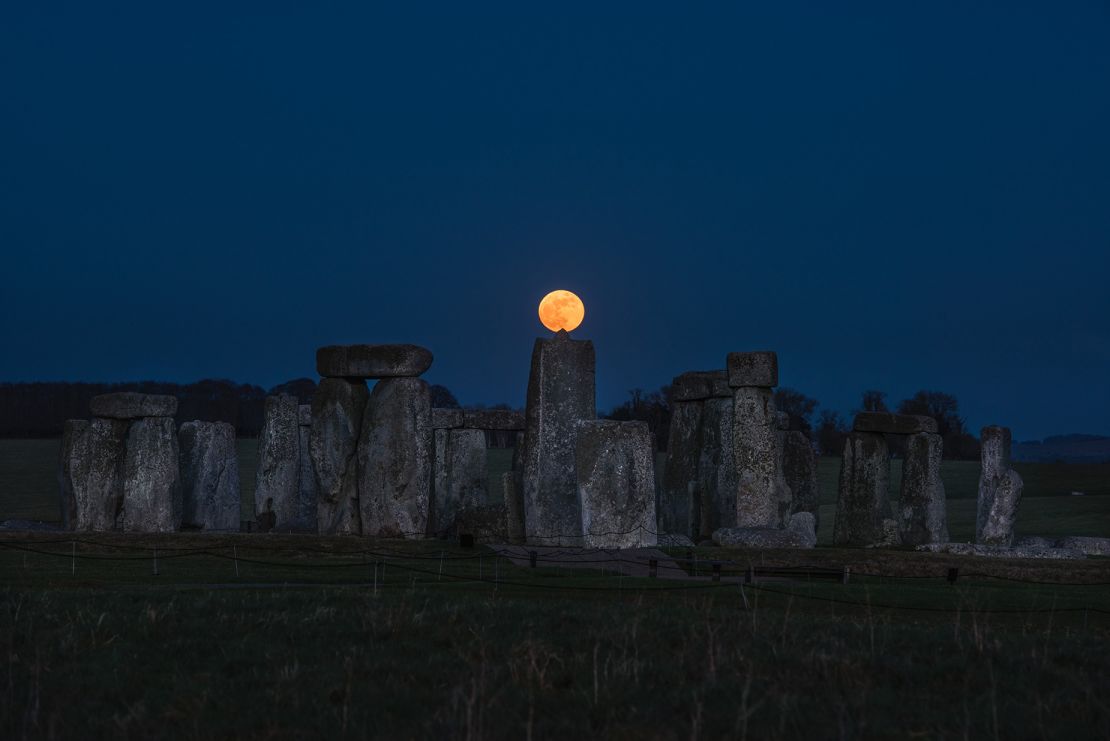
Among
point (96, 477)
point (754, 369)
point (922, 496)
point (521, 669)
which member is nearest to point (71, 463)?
point (96, 477)

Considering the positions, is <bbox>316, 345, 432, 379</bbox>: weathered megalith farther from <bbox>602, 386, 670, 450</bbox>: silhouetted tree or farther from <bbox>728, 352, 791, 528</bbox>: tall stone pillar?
<bbox>602, 386, 670, 450</bbox>: silhouetted tree

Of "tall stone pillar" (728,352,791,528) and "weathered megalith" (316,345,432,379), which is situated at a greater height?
"weathered megalith" (316,345,432,379)

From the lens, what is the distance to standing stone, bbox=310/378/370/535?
25703 millimetres

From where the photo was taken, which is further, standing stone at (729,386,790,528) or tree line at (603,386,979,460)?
tree line at (603,386,979,460)

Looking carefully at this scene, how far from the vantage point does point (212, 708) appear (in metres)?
7.72

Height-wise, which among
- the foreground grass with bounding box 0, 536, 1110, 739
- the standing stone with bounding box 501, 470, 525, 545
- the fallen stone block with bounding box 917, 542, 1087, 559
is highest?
the standing stone with bounding box 501, 470, 525, 545

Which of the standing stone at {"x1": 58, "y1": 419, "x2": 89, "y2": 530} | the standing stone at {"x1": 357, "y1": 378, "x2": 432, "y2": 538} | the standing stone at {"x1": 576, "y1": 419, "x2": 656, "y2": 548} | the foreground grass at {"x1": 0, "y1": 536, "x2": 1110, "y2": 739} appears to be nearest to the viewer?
the foreground grass at {"x1": 0, "y1": 536, "x2": 1110, "y2": 739}

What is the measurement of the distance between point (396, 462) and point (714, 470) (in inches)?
307

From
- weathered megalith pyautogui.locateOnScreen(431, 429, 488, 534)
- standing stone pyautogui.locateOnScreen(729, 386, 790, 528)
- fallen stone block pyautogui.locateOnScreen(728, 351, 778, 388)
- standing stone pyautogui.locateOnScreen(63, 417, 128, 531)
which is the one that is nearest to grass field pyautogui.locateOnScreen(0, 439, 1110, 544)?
standing stone pyautogui.locateOnScreen(729, 386, 790, 528)

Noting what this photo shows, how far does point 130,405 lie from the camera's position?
26.9 metres

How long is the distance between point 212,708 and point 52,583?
946 centimetres

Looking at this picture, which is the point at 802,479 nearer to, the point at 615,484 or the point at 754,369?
the point at 754,369

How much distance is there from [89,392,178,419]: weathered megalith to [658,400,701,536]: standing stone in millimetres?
11645

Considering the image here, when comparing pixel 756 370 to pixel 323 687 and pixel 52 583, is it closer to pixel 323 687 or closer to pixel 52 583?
pixel 52 583
